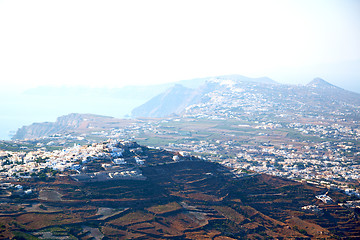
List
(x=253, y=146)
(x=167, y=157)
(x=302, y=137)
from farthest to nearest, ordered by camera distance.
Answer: (x=302, y=137)
(x=253, y=146)
(x=167, y=157)

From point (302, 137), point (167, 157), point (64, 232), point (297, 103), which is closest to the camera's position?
point (64, 232)

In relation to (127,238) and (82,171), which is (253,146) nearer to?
(82,171)

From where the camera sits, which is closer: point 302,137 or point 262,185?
point 262,185

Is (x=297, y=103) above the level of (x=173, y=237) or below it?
above

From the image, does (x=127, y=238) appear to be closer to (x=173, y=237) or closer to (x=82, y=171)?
(x=173, y=237)

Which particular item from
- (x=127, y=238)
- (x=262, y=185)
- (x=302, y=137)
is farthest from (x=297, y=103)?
(x=127, y=238)

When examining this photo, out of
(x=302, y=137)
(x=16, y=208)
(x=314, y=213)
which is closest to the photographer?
(x=16, y=208)

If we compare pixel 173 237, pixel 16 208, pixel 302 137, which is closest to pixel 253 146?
pixel 302 137

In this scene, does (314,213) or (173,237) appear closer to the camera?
(173,237)

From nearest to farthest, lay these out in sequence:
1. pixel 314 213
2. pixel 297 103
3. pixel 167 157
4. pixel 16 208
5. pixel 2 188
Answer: pixel 16 208
pixel 2 188
pixel 314 213
pixel 167 157
pixel 297 103
